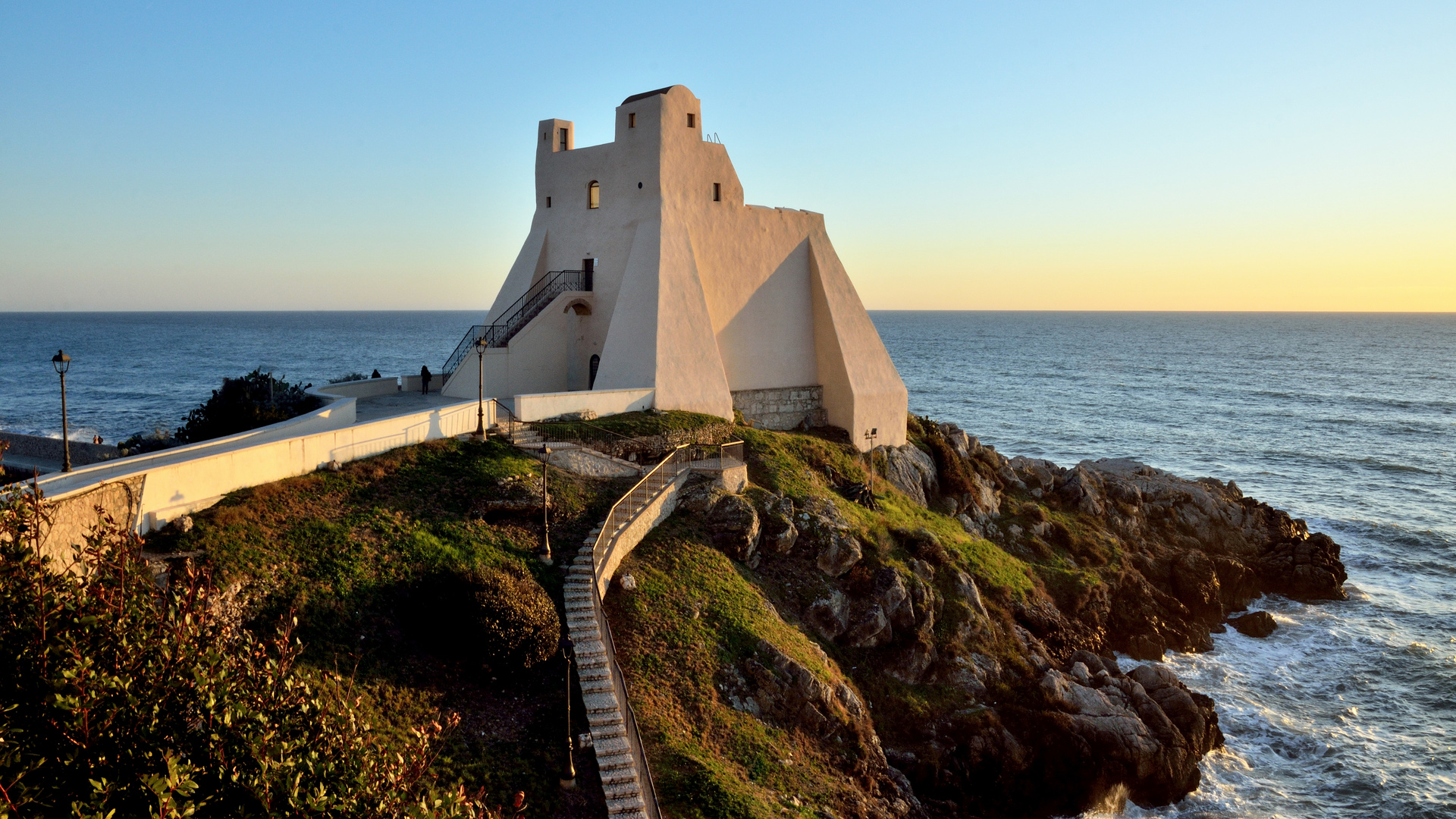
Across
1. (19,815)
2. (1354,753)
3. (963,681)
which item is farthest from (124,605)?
(1354,753)

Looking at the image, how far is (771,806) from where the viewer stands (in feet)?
57.2

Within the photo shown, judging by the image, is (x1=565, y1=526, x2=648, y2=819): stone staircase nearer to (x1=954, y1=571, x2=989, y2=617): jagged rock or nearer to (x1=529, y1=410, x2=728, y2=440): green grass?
(x1=529, y1=410, x2=728, y2=440): green grass

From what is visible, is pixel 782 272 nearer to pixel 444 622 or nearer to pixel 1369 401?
pixel 444 622

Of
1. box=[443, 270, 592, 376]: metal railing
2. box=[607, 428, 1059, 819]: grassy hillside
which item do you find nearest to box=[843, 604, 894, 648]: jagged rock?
box=[607, 428, 1059, 819]: grassy hillside

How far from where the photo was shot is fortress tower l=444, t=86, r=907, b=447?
33.6 meters

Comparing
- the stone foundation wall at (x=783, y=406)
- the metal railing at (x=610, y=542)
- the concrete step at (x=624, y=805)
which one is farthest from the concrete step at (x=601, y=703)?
the stone foundation wall at (x=783, y=406)

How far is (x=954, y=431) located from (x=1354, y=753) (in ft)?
68.6

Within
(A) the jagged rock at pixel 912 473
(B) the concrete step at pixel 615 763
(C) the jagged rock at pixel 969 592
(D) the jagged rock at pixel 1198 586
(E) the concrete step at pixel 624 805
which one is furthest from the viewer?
(A) the jagged rock at pixel 912 473

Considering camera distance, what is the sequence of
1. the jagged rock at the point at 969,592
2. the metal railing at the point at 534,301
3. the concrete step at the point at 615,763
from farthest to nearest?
the metal railing at the point at 534,301, the jagged rock at the point at 969,592, the concrete step at the point at 615,763

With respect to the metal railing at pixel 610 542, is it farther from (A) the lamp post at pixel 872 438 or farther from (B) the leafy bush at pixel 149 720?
(A) the lamp post at pixel 872 438

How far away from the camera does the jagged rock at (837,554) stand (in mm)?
26922

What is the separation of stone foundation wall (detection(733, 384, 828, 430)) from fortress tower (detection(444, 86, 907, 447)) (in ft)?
0.21

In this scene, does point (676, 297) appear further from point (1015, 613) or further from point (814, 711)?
point (814, 711)

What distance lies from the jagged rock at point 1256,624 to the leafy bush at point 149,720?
105ft
